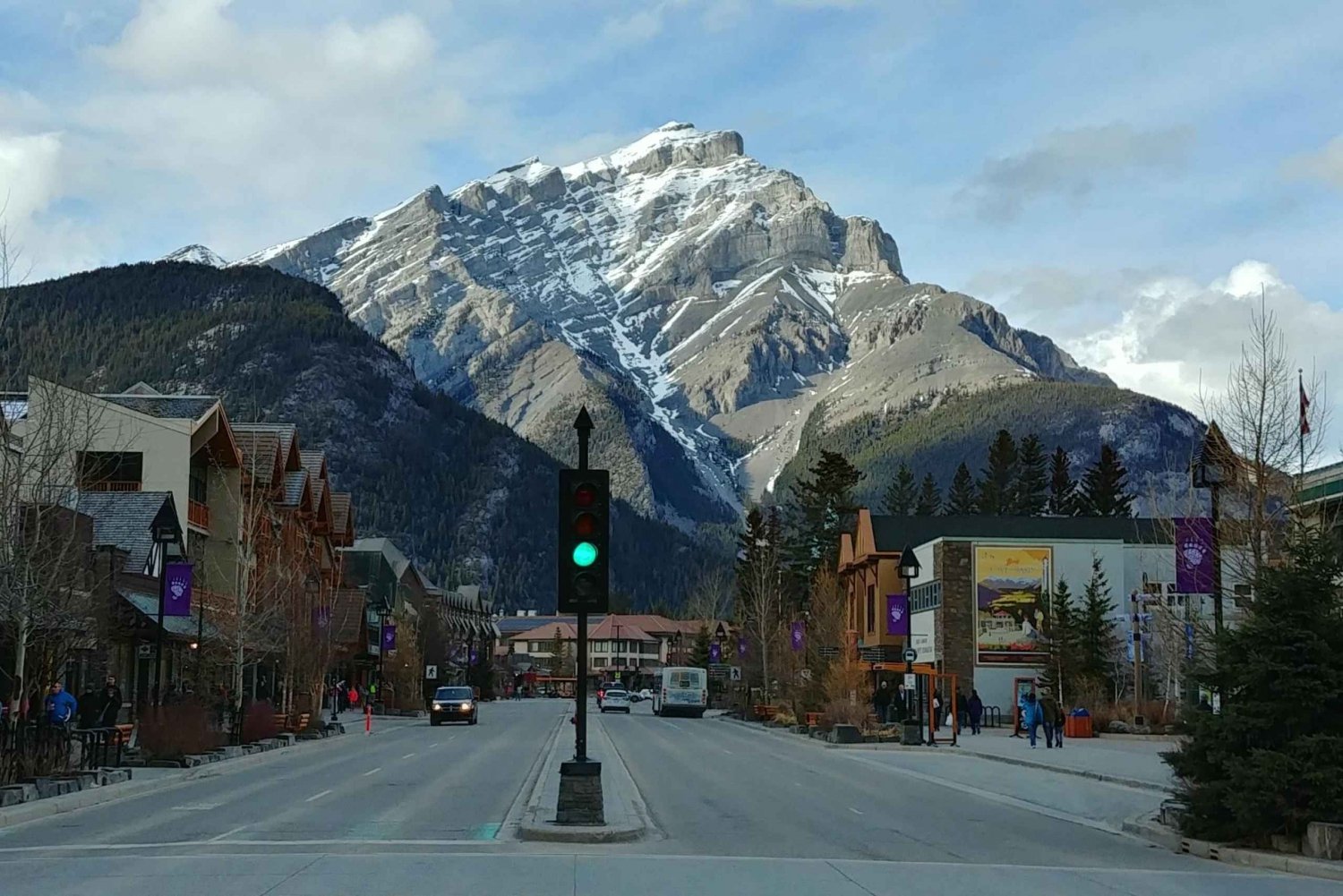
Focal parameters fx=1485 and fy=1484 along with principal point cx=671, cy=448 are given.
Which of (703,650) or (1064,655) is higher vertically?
(1064,655)

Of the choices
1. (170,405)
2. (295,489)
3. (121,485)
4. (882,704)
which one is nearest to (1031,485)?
(882,704)

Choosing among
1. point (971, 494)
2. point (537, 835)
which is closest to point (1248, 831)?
point (537, 835)

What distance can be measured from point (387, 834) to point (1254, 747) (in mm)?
11008

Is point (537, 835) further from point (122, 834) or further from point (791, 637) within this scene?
point (791, 637)

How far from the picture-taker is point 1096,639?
59.7 metres

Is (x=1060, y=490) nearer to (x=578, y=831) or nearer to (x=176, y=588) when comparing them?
(x=176, y=588)

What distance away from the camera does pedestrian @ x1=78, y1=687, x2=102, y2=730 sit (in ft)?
100

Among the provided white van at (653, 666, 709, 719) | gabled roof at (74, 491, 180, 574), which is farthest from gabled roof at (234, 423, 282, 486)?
white van at (653, 666, 709, 719)

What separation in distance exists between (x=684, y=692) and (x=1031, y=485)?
45590mm

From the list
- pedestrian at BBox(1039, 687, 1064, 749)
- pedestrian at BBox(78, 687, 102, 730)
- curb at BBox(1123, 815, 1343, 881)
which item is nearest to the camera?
curb at BBox(1123, 815, 1343, 881)

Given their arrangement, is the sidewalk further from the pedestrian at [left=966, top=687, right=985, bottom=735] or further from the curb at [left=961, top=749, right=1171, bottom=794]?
the pedestrian at [left=966, top=687, right=985, bottom=735]

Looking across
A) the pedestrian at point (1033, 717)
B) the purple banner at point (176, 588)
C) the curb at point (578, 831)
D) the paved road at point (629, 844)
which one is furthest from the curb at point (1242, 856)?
the purple banner at point (176, 588)

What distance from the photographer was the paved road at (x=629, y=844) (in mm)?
14672

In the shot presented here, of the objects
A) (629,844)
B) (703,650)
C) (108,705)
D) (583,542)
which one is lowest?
(703,650)
